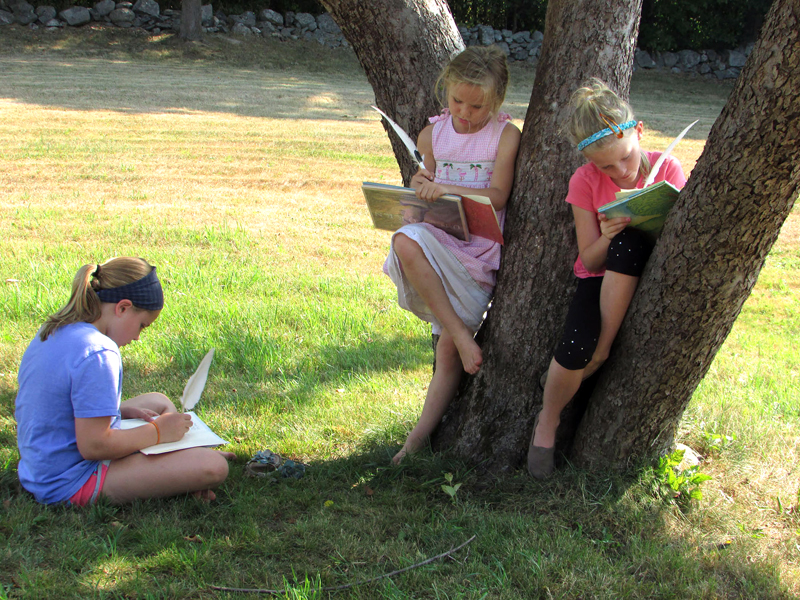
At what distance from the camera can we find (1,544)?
2.65 meters

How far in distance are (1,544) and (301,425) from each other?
144 centimetres

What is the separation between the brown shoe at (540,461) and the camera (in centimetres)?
299

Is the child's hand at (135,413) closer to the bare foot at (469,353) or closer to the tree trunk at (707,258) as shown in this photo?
the bare foot at (469,353)

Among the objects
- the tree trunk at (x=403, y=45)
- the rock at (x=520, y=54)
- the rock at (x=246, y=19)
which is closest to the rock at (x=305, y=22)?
the rock at (x=246, y=19)

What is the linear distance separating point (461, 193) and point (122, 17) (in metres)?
23.5

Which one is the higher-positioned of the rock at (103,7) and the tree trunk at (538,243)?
the tree trunk at (538,243)

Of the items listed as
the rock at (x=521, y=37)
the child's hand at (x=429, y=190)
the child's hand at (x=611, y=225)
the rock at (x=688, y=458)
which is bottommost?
the rock at (x=688, y=458)

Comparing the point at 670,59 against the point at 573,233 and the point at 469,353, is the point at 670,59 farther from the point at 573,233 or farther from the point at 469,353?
the point at 469,353

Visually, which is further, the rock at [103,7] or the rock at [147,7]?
the rock at [147,7]

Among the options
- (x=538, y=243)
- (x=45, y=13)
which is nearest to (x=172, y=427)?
(x=538, y=243)

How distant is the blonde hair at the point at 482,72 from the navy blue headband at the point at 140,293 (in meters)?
1.43

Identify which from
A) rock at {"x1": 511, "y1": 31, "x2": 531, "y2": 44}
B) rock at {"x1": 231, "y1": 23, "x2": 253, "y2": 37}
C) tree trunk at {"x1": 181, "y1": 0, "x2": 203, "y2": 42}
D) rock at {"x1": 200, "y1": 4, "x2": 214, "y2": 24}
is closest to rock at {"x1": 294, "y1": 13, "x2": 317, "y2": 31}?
rock at {"x1": 231, "y1": 23, "x2": 253, "y2": 37}

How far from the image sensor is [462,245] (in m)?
3.13

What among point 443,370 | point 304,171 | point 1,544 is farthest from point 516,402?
point 304,171
